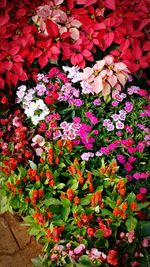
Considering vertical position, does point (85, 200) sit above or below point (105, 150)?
below

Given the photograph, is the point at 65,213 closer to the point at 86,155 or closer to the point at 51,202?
the point at 51,202

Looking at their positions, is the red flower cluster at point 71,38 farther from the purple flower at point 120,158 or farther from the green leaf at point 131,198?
the green leaf at point 131,198

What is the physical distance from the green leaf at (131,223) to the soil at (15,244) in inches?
23.2

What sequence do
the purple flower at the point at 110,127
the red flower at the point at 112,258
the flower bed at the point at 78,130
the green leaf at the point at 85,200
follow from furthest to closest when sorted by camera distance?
1. the purple flower at the point at 110,127
2. the green leaf at the point at 85,200
3. the flower bed at the point at 78,130
4. the red flower at the point at 112,258

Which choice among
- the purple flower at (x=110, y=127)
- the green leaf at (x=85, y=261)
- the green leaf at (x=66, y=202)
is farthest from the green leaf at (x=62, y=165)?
the green leaf at (x=85, y=261)

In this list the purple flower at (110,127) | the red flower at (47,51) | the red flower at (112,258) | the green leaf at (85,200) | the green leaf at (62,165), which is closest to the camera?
the red flower at (112,258)

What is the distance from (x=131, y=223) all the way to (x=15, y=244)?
74cm

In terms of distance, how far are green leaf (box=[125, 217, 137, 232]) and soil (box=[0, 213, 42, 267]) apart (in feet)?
1.93

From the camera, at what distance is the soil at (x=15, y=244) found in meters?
2.54

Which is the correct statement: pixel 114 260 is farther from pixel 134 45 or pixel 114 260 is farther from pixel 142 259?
pixel 134 45

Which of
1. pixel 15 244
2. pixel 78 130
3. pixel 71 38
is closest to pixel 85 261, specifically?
pixel 15 244

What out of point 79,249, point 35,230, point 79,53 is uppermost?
point 79,53

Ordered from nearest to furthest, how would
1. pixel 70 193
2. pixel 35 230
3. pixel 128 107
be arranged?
pixel 70 193 → pixel 35 230 → pixel 128 107

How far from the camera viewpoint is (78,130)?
2.65 m
